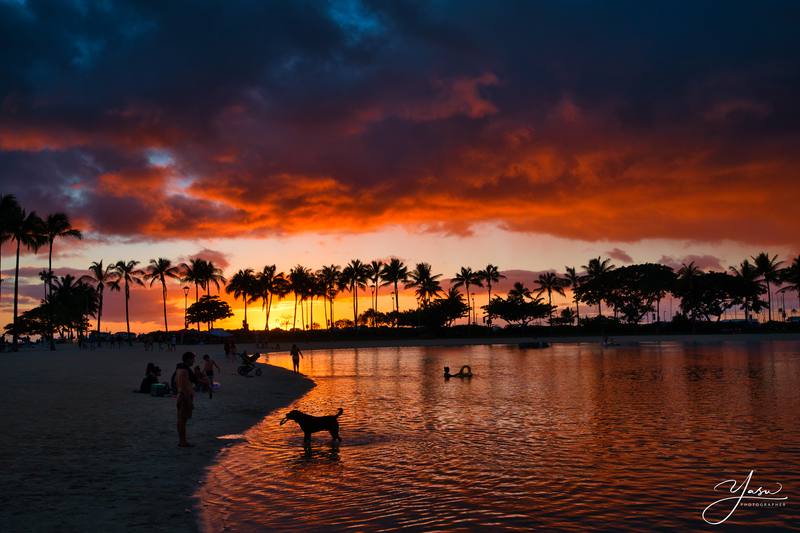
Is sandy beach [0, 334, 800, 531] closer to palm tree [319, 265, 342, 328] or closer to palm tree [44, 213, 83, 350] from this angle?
palm tree [44, 213, 83, 350]

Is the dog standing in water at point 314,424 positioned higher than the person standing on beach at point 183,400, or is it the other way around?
the person standing on beach at point 183,400

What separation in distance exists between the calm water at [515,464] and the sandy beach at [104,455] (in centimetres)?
85

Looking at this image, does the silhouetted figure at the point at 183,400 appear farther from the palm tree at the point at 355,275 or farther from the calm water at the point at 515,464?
the palm tree at the point at 355,275

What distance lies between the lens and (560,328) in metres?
125

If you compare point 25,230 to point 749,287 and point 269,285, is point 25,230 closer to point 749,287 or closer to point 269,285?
point 269,285

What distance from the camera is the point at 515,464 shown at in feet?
44.3

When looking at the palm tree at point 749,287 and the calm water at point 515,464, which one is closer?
the calm water at point 515,464

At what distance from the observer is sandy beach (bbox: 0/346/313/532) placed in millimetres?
9492

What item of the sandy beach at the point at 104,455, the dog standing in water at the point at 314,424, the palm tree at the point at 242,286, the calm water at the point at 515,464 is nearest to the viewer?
the sandy beach at the point at 104,455

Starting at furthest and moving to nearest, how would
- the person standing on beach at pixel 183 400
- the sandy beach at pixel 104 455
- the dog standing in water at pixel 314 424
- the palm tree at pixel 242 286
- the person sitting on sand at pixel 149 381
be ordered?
1. the palm tree at pixel 242 286
2. the person sitting on sand at pixel 149 381
3. the dog standing in water at pixel 314 424
4. the person standing on beach at pixel 183 400
5. the sandy beach at pixel 104 455

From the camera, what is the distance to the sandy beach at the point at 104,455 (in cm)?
949

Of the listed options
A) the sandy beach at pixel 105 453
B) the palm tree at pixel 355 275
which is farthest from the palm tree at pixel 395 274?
the sandy beach at pixel 105 453

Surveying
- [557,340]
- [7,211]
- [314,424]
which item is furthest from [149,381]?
[557,340]

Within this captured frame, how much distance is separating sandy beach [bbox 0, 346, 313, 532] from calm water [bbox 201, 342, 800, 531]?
851mm
